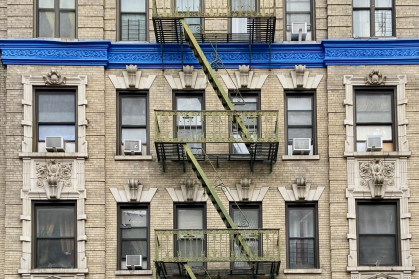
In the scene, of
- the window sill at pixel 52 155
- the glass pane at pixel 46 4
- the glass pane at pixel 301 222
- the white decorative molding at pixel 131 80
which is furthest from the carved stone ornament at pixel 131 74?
the glass pane at pixel 301 222

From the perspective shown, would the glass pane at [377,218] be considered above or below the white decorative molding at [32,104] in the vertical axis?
below

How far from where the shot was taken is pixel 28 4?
3144 centimetres

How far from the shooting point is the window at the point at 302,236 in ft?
99.9

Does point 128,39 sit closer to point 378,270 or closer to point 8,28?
point 8,28

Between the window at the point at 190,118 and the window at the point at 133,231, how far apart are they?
2168mm

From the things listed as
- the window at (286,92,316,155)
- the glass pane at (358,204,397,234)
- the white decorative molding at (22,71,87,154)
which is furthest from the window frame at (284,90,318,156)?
the white decorative molding at (22,71,87,154)

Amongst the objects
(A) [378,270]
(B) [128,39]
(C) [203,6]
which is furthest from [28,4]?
(A) [378,270]

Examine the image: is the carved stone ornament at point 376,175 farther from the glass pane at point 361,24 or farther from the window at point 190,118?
the window at point 190,118

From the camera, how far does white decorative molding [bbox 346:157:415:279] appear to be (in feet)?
98.9

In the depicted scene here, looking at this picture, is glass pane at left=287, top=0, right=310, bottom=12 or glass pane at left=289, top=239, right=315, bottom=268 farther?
glass pane at left=287, top=0, right=310, bottom=12

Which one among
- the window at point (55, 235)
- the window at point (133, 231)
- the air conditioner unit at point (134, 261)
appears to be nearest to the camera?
the air conditioner unit at point (134, 261)

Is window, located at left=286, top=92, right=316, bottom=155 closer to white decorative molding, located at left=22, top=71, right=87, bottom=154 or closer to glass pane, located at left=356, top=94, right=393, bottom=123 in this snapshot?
glass pane, located at left=356, top=94, right=393, bottom=123

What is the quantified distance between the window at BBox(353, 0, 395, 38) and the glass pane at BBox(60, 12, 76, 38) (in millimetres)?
7816

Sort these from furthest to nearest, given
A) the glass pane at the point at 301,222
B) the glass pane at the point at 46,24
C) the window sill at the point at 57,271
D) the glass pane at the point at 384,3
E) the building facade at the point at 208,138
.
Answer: the glass pane at the point at 384,3, the glass pane at the point at 46,24, the glass pane at the point at 301,222, the building facade at the point at 208,138, the window sill at the point at 57,271
